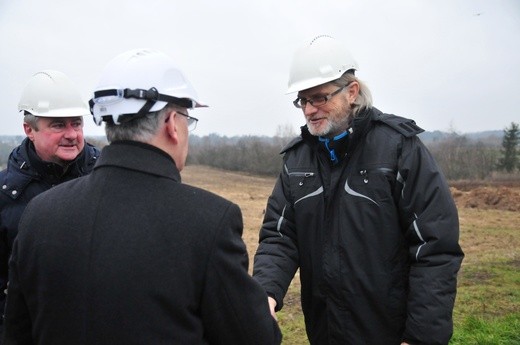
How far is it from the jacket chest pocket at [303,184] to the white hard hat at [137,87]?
4.28 ft

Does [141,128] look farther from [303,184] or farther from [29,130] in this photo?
[29,130]

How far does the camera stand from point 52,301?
165cm

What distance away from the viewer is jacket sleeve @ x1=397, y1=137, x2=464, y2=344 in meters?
2.51

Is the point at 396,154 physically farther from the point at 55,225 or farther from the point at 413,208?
the point at 55,225

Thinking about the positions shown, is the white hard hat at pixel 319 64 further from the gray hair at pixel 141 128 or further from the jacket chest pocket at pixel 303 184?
the gray hair at pixel 141 128

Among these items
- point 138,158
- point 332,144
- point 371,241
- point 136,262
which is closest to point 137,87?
point 138,158

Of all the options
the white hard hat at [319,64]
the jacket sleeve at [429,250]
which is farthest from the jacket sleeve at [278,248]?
the jacket sleeve at [429,250]

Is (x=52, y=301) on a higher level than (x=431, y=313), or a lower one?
higher

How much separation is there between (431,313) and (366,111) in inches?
49.6

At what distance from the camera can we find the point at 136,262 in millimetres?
1573

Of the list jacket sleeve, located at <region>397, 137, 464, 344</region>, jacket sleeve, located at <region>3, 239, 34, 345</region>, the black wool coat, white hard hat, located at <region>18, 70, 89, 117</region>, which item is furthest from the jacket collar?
white hard hat, located at <region>18, 70, 89, 117</region>

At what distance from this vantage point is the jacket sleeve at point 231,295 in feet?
5.37

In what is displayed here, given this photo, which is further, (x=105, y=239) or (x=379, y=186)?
(x=379, y=186)

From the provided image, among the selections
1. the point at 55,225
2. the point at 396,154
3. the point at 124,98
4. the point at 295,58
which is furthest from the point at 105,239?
the point at 295,58
